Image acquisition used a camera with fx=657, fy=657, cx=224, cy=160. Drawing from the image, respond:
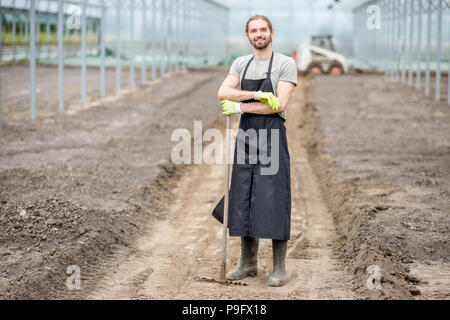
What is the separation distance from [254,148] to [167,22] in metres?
26.7

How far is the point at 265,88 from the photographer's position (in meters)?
5.20

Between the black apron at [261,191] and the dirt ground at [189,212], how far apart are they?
1.60 feet

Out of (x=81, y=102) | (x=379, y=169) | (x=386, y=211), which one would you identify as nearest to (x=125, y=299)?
(x=386, y=211)

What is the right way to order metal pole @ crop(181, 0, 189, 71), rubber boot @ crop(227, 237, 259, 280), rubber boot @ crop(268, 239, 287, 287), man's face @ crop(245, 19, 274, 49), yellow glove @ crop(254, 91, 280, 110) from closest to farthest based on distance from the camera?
yellow glove @ crop(254, 91, 280, 110), man's face @ crop(245, 19, 274, 49), rubber boot @ crop(268, 239, 287, 287), rubber boot @ crop(227, 237, 259, 280), metal pole @ crop(181, 0, 189, 71)

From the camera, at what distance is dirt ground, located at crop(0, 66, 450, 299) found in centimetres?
532

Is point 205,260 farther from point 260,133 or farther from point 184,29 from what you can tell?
point 184,29

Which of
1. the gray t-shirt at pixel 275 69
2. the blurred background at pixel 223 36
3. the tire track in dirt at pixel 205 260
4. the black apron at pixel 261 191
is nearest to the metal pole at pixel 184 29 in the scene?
the blurred background at pixel 223 36

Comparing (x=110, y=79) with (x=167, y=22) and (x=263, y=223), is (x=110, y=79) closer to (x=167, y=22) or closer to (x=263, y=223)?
(x=167, y=22)

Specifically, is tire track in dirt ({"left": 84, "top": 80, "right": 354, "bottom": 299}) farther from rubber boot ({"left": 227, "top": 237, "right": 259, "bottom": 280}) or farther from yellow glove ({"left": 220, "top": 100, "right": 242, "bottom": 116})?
yellow glove ({"left": 220, "top": 100, "right": 242, "bottom": 116})

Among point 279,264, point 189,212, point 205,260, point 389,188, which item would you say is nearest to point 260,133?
point 279,264

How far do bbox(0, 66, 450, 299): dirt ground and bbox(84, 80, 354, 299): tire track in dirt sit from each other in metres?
0.02

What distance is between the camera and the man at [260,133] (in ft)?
16.8

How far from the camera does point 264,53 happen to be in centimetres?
518

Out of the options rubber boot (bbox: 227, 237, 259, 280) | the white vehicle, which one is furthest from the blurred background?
rubber boot (bbox: 227, 237, 259, 280)
